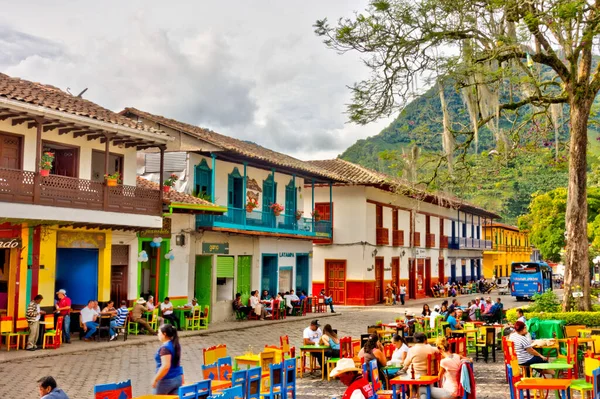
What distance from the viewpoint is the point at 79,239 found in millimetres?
20156

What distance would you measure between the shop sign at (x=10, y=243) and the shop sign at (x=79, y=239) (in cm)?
148

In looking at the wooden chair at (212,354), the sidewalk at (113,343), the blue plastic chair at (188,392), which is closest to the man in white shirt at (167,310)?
the sidewalk at (113,343)

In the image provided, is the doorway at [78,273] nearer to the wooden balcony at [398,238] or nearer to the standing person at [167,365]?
the standing person at [167,365]

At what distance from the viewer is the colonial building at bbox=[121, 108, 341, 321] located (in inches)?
991

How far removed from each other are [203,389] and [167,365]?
51 cm

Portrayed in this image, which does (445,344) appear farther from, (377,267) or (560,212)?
(560,212)

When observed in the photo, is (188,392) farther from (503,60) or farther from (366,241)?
(366,241)

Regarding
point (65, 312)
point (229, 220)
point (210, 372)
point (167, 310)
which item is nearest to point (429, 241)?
point (229, 220)

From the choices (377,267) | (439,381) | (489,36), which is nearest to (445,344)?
(439,381)

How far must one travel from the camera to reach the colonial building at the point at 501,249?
6969 cm

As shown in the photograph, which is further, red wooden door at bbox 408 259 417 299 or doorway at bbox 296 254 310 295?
red wooden door at bbox 408 259 417 299

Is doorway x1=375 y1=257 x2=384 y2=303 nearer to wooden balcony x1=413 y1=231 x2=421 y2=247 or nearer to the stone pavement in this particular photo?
wooden balcony x1=413 y1=231 x2=421 y2=247

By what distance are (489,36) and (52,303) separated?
13407mm

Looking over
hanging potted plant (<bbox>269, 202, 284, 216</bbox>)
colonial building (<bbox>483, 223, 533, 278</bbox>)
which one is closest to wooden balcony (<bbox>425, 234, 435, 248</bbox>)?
colonial building (<bbox>483, 223, 533, 278</bbox>)
